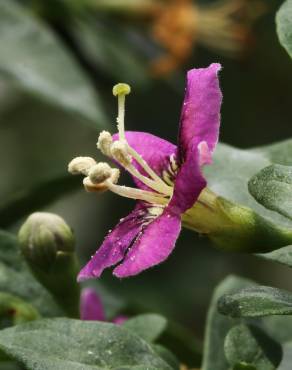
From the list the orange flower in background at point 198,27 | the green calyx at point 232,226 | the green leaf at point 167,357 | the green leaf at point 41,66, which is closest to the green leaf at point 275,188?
the green calyx at point 232,226

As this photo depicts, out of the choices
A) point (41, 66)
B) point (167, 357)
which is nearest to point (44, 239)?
point (167, 357)

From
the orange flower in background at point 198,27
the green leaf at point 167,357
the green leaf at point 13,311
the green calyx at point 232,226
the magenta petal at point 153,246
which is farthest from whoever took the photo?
Answer: the orange flower in background at point 198,27

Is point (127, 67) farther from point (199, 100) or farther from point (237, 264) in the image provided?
point (199, 100)

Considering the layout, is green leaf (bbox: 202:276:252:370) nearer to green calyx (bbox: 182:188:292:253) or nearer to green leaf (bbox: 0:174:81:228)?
green calyx (bbox: 182:188:292:253)

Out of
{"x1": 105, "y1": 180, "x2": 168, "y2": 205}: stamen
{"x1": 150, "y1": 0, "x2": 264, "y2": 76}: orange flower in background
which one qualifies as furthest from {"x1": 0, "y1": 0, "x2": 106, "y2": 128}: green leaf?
{"x1": 105, "y1": 180, "x2": 168, "y2": 205}: stamen

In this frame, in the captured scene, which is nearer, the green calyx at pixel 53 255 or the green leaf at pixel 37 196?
the green calyx at pixel 53 255

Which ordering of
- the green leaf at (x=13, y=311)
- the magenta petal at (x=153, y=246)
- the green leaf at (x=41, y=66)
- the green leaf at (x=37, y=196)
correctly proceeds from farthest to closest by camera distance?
the green leaf at (x=41, y=66), the green leaf at (x=37, y=196), the green leaf at (x=13, y=311), the magenta petal at (x=153, y=246)

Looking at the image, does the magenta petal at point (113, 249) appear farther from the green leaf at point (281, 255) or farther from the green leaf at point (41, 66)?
the green leaf at point (41, 66)

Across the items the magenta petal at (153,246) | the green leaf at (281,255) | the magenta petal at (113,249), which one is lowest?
the green leaf at (281,255)
